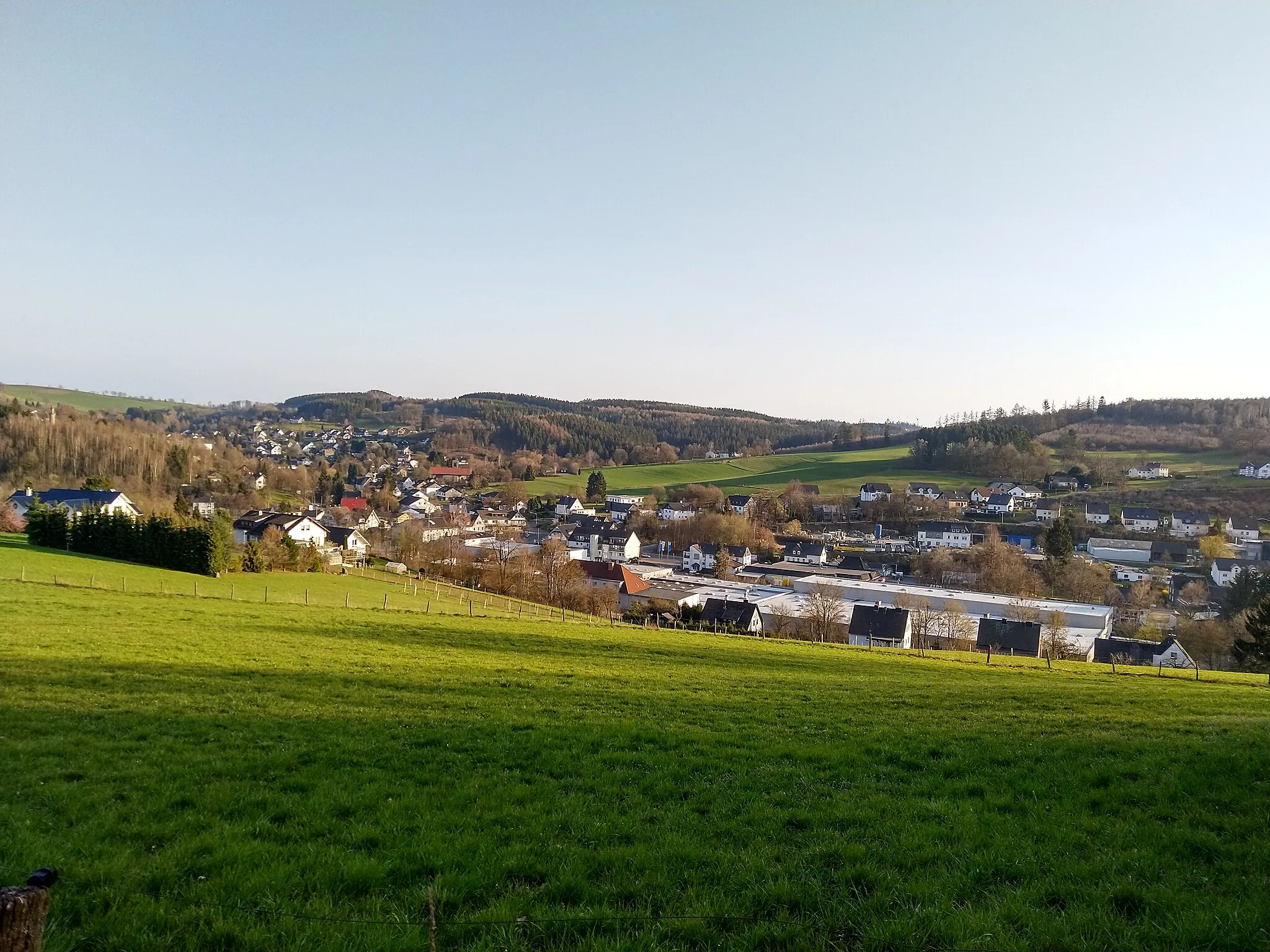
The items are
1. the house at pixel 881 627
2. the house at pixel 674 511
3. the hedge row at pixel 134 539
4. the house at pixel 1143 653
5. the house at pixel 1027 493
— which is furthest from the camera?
the house at pixel 1027 493

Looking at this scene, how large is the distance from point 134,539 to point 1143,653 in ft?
226

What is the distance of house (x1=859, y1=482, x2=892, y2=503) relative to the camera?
127 meters

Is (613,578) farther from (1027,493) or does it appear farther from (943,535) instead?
(1027,493)

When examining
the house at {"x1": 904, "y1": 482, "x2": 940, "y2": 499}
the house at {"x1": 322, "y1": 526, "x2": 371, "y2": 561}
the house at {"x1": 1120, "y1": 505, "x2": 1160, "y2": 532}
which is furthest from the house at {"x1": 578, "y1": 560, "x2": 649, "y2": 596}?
the house at {"x1": 1120, "y1": 505, "x2": 1160, "y2": 532}

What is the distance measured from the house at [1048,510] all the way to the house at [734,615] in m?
72.5

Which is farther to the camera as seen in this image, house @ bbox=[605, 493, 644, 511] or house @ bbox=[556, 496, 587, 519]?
house @ bbox=[605, 493, 644, 511]

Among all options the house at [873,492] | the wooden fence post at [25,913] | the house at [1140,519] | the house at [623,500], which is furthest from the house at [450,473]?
the wooden fence post at [25,913]

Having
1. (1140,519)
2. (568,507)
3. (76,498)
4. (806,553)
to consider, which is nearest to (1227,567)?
(1140,519)

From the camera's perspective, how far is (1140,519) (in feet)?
330

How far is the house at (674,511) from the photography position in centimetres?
11831

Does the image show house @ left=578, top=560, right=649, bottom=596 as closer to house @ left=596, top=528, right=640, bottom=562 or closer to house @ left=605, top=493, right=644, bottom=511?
house @ left=596, top=528, right=640, bottom=562

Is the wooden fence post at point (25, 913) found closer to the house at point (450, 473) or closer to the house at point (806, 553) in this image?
the house at point (806, 553)

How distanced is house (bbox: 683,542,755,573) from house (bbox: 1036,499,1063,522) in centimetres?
4798

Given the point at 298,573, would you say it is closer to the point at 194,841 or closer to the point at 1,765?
the point at 1,765
